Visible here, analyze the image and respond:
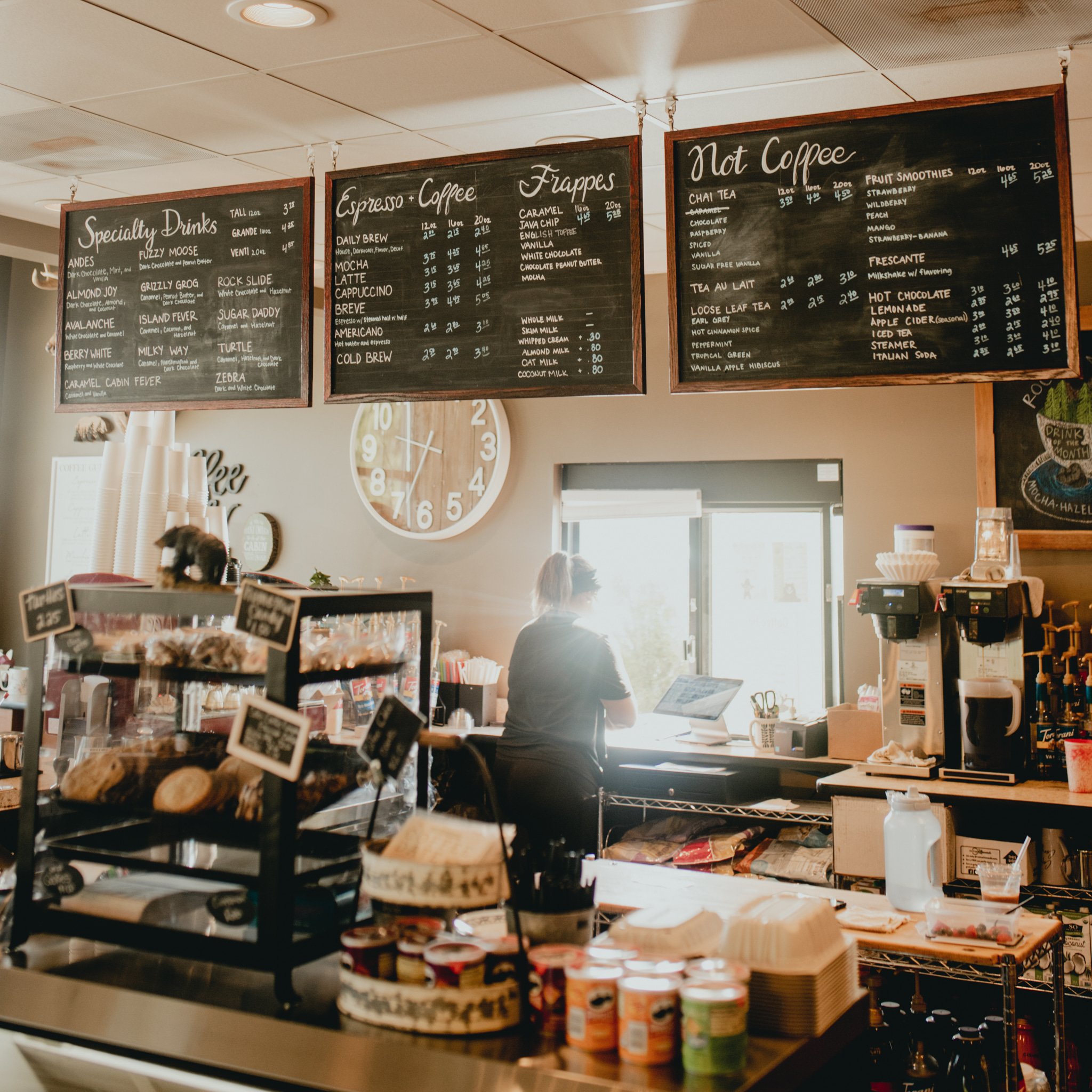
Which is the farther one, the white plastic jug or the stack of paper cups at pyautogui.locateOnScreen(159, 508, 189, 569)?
the white plastic jug

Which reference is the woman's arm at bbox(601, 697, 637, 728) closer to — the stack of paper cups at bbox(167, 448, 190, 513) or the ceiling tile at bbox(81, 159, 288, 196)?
the stack of paper cups at bbox(167, 448, 190, 513)

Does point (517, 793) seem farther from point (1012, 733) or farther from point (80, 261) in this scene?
point (80, 261)

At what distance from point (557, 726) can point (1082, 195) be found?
257 centimetres

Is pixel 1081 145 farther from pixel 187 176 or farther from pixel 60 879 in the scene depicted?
pixel 60 879

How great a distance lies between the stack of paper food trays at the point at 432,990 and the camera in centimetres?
153

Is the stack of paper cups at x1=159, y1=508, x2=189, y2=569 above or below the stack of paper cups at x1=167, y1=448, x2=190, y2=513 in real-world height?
below

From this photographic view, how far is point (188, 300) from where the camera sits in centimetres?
341

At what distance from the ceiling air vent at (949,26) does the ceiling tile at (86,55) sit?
1.55 meters

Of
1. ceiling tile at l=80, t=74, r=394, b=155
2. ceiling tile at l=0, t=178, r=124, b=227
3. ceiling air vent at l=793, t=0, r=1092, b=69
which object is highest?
ceiling tile at l=0, t=178, r=124, b=227

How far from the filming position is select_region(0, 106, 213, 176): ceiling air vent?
10.8 feet

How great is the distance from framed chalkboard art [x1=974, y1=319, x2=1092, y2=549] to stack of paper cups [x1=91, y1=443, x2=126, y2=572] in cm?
324

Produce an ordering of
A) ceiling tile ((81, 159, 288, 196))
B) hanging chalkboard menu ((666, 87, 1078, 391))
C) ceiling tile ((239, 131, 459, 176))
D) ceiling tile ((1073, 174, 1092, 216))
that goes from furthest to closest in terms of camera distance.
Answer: ceiling tile ((81, 159, 288, 196)) → ceiling tile ((1073, 174, 1092, 216)) → ceiling tile ((239, 131, 459, 176)) → hanging chalkboard menu ((666, 87, 1078, 391))

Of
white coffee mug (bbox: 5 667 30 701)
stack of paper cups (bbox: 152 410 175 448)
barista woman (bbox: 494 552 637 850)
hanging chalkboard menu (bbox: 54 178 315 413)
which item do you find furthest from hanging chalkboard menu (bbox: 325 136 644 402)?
white coffee mug (bbox: 5 667 30 701)

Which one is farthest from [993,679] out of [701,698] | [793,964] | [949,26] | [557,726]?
[793,964]
